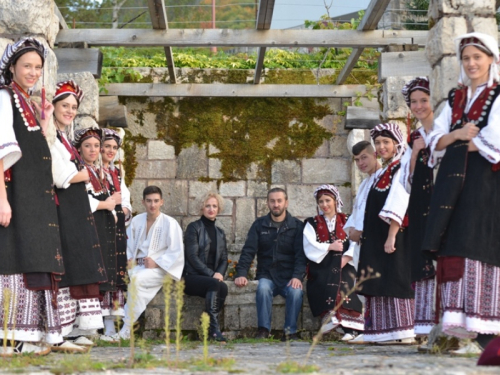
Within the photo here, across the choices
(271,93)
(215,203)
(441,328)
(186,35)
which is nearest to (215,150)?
(271,93)

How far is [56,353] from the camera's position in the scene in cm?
496

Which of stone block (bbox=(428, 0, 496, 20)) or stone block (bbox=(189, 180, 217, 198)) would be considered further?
stone block (bbox=(189, 180, 217, 198))

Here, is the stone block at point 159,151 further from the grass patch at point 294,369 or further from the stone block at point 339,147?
the grass patch at point 294,369

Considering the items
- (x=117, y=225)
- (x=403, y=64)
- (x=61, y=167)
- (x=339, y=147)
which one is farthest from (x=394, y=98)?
(x=61, y=167)

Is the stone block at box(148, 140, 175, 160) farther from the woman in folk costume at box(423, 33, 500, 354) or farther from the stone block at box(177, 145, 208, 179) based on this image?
the woman in folk costume at box(423, 33, 500, 354)

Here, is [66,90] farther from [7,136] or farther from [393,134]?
[393,134]

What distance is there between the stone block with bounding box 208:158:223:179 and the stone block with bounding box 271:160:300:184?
68 cm

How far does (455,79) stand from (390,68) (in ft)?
9.64

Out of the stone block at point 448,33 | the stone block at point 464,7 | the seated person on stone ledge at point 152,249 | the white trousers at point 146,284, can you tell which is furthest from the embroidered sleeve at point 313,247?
the stone block at point 464,7

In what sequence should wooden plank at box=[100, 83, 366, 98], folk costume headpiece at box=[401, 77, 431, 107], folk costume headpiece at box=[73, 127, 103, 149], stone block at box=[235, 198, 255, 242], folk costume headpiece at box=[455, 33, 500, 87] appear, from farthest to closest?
stone block at box=[235, 198, 255, 242] < wooden plank at box=[100, 83, 366, 98] < folk costume headpiece at box=[73, 127, 103, 149] < folk costume headpiece at box=[401, 77, 431, 107] < folk costume headpiece at box=[455, 33, 500, 87]

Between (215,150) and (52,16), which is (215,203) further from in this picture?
(52,16)

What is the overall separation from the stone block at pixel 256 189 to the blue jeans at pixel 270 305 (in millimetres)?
2230

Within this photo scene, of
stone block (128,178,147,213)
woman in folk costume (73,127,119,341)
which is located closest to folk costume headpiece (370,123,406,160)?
woman in folk costume (73,127,119,341)

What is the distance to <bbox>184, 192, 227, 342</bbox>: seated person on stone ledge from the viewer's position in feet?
25.7
